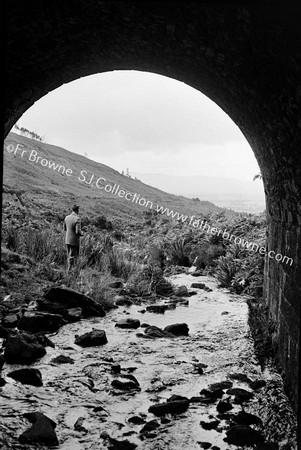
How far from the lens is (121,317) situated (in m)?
8.02

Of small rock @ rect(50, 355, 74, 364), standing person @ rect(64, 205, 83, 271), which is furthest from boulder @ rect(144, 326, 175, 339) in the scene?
standing person @ rect(64, 205, 83, 271)

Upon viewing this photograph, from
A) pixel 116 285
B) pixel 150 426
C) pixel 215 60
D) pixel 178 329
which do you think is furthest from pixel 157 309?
pixel 215 60

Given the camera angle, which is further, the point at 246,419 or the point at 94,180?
the point at 94,180

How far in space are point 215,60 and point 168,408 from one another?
10.8ft

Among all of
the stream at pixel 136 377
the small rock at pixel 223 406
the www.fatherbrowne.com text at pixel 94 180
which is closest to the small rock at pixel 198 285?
the stream at pixel 136 377

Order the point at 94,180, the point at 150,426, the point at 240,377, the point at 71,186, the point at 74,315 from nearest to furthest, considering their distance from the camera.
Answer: the point at 150,426
the point at 240,377
the point at 74,315
the point at 71,186
the point at 94,180

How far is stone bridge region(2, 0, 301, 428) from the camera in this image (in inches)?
139

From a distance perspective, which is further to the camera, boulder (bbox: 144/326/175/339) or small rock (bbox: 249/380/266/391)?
boulder (bbox: 144/326/175/339)

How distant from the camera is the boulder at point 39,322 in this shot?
266 inches

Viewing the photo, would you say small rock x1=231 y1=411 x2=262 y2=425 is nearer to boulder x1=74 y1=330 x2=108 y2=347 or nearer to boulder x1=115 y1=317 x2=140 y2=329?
boulder x1=74 y1=330 x2=108 y2=347

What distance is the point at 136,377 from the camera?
204 inches

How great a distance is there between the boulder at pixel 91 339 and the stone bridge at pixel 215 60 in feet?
7.61

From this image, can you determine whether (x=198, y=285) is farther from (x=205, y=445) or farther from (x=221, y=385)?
(x=205, y=445)

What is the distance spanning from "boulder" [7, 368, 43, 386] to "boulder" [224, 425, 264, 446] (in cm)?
205
